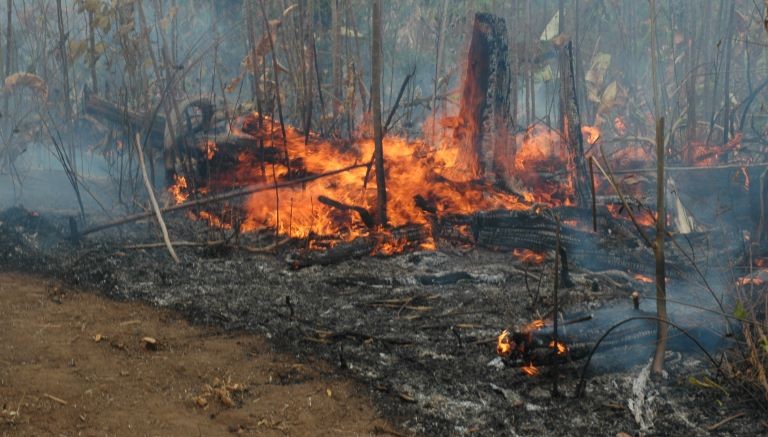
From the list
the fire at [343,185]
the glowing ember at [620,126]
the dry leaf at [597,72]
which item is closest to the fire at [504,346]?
the fire at [343,185]

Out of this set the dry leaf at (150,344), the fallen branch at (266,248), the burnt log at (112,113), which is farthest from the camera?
the burnt log at (112,113)

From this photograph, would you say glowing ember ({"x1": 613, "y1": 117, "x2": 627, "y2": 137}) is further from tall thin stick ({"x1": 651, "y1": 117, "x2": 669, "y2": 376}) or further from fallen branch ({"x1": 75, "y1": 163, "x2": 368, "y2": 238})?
tall thin stick ({"x1": 651, "y1": 117, "x2": 669, "y2": 376})

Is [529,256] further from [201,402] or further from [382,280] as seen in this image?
[201,402]

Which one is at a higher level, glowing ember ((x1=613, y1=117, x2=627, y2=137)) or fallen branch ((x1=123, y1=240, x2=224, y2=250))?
glowing ember ((x1=613, y1=117, x2=627, y2=137))

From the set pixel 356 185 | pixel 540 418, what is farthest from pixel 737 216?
pixel 540 418

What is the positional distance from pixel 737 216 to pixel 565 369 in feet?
17.7

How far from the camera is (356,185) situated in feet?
29.0

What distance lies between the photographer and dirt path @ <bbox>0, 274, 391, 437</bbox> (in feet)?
11.7

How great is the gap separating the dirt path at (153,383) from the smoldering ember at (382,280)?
0.02 meters

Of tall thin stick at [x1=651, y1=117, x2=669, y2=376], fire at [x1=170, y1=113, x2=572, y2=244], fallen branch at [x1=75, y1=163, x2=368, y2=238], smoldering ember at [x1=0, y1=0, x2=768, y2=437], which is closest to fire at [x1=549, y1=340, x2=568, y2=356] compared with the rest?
smoldering ember at [x1=0, y1=0, x2=768, y2=437]

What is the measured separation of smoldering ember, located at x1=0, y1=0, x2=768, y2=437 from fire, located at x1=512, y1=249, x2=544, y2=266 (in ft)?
0.08

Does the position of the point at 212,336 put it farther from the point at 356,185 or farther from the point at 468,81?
the point at 468,81

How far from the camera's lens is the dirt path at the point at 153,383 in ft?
11.7

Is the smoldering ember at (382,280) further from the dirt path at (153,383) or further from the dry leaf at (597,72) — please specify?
the dry leaf at (597,72)
